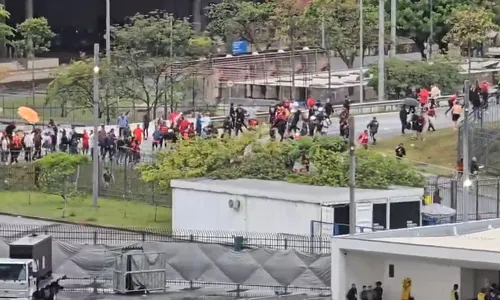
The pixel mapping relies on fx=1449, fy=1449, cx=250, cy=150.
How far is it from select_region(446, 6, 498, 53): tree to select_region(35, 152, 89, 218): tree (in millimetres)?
40222

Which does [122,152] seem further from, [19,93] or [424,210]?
[19,93]

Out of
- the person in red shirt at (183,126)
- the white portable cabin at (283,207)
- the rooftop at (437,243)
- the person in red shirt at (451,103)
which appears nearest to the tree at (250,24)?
the person in red shirt at (451,103)

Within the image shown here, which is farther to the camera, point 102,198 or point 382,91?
point 382,91

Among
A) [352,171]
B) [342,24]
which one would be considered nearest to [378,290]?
[352,171]

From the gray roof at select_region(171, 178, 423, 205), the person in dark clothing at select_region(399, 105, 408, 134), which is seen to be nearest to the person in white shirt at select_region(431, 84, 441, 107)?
the person in dark clothing at select_region(399, 105, 408, 134)

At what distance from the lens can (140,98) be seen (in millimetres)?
67125

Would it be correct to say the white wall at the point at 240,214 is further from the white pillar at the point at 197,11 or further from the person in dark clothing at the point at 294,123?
the white pillar at the point at 197,11

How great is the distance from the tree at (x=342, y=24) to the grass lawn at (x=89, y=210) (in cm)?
3440

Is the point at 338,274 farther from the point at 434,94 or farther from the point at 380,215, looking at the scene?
the point at 434,94

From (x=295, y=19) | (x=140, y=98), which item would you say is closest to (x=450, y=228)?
(x=140, y=98)

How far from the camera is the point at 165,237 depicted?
134 feet

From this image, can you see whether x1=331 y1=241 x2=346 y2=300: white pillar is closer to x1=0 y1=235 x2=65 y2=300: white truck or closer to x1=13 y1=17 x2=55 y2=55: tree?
x1=0 y1=235 x2=65 y2=300: white truck

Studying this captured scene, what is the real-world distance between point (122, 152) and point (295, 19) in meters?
32.3

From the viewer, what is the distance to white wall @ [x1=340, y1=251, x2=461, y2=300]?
1315 inches
